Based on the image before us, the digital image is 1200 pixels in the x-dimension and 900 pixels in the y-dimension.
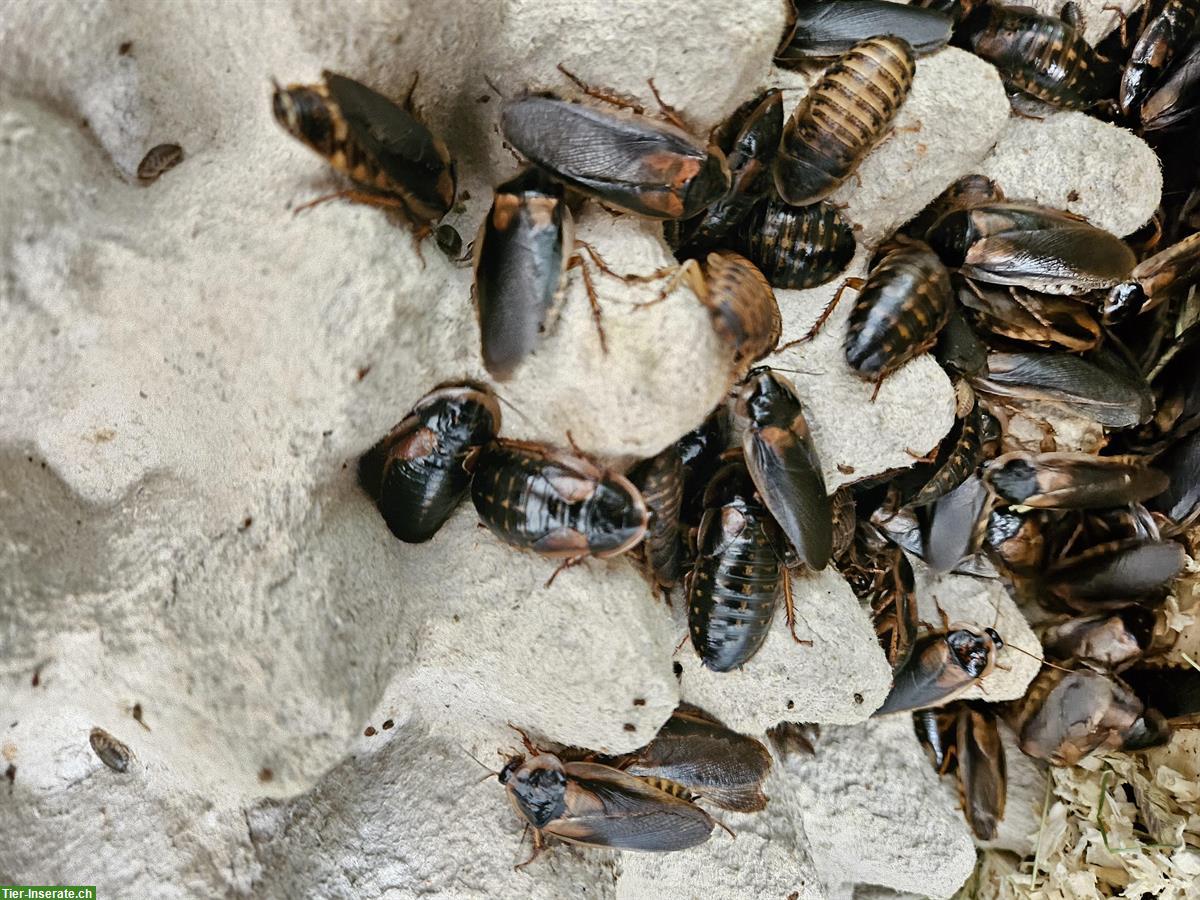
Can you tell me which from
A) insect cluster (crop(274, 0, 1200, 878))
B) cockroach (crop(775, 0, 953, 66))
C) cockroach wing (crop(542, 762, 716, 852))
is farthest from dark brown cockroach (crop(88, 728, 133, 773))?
cockroach (crop(775, 0, 953, 66))

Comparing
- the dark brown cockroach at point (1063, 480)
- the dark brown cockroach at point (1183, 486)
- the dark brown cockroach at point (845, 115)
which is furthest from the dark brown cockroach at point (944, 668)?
the dark brown cockroach at point (845, 115)

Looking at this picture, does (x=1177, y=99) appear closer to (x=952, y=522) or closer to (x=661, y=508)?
(x=952, y=522)

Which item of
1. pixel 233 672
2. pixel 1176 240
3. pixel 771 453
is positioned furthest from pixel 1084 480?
pixel 233 672

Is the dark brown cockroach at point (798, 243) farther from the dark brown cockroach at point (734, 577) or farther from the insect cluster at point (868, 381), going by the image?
the dark brown cockroach at point (734, 577)

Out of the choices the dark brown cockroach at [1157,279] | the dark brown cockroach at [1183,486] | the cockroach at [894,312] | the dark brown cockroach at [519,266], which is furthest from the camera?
the dark brown cockroach at [1183,486]

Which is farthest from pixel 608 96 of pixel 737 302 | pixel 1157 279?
pixel 1157 279

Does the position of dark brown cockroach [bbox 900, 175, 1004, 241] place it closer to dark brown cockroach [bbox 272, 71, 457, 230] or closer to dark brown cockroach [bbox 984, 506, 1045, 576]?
dark brown cockroach [bbox 984, 506, 1045, 576]
